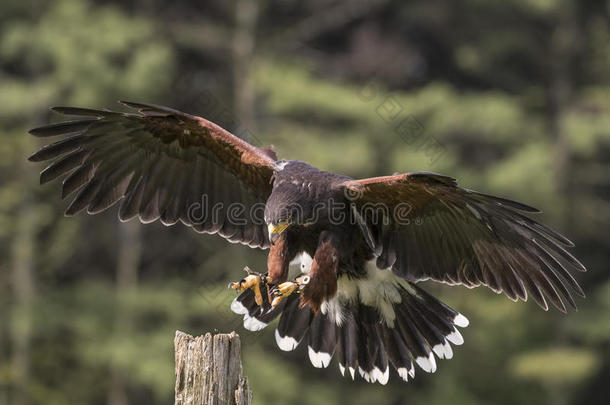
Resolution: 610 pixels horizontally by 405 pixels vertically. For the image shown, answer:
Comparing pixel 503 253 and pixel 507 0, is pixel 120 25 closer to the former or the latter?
pixel 507 0

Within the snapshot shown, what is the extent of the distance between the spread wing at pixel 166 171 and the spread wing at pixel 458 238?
781 mm

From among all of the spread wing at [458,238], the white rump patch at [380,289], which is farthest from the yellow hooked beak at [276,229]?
the white rump patch at [380,289]

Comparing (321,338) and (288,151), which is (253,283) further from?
(288,151)

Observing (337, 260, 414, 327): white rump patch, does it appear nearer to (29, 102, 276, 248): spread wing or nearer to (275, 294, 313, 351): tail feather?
(275, 294, 313, 351): tail feather

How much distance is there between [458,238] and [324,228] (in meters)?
0.82

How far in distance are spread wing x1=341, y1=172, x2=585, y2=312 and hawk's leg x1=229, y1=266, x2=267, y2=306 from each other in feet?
2.32

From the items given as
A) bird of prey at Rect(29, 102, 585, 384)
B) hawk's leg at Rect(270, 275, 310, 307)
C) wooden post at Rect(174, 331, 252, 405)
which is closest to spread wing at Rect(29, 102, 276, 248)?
bird of prey at Rect(29, 102, 585, 384)

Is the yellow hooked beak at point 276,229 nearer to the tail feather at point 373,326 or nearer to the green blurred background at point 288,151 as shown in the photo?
the tail feather at point 373,326

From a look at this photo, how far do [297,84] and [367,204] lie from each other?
1067 cm

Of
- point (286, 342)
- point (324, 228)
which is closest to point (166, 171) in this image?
point (324, 228)

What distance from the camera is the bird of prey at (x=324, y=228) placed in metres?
5.25

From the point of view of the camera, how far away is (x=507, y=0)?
18078 millimetres

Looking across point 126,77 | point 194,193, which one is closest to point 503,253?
point 194,193

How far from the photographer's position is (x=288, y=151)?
14.4 meters
